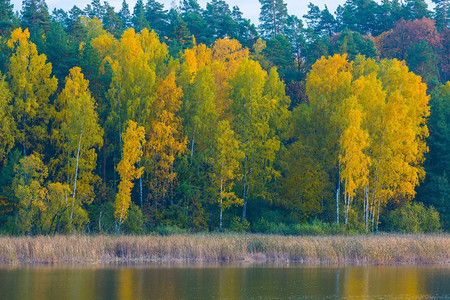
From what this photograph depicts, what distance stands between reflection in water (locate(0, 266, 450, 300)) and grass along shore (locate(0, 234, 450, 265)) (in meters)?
2.38

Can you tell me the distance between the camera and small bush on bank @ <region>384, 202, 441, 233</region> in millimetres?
50000

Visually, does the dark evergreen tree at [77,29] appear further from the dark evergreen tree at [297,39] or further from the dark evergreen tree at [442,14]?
the dark evergreen tree at [442,14]

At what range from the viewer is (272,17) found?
97438 mm

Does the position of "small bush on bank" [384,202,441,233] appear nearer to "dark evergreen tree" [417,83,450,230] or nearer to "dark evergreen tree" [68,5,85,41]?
"dark evergreen tree" [417,83,450,230]

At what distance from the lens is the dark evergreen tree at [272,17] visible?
96875 mm

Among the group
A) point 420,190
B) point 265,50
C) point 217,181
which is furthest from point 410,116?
point 265,50

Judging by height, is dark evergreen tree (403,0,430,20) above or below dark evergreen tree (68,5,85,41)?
above

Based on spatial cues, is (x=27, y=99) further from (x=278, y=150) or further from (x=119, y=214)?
(x=278, y=150)

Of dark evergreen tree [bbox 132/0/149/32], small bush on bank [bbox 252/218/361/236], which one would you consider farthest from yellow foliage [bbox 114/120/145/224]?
dark evergreen tree [bbox 132/0/149/32]

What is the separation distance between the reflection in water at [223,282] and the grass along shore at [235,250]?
238 cm

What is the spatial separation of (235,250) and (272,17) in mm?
66510

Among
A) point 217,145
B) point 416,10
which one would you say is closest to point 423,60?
point 416,10

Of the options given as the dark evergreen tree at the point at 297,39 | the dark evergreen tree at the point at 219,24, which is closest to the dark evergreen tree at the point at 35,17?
the dark evergreen tree at the point at 219,24

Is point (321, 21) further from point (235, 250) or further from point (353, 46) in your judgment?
point (235, 250)
